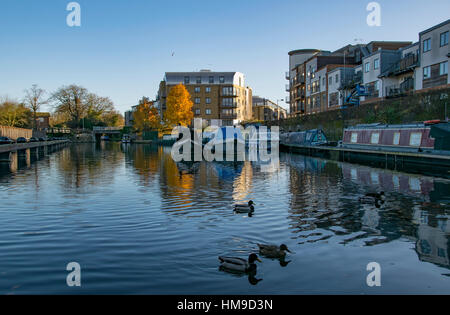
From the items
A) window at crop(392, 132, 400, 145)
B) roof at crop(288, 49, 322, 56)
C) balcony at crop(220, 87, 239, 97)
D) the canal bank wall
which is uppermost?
roof at crop(288, 49, 322, 56)

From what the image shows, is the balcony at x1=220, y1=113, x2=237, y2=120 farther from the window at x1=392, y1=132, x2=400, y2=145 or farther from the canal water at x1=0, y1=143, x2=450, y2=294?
the canal water at x1=0, y1=143, x2=450, y2=294

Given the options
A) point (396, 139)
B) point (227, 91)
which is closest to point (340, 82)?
point (396, 139)

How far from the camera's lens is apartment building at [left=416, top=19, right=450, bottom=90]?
45.6m

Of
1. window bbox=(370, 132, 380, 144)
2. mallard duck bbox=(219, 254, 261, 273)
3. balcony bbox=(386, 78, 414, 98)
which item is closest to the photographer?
mallard duck bbox=(219, 254, 261, 273)

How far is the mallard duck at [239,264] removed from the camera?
977cm

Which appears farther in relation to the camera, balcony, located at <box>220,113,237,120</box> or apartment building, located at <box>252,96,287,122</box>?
apartment building, located at <box>252,96,287,122</box>

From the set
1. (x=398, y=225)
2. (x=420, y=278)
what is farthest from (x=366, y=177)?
(x=420, y=278)

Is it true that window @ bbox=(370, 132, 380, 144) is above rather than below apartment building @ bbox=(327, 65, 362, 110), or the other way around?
below

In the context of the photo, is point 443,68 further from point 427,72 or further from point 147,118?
point 147,118

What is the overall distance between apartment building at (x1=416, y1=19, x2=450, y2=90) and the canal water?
89.5 feet

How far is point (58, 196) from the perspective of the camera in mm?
21422

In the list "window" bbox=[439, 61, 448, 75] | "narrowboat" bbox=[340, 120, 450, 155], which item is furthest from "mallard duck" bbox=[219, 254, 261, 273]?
"window" bbox=[439, 61, 448, 75]

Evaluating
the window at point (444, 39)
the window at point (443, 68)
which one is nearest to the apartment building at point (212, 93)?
the window at point (443, 68)

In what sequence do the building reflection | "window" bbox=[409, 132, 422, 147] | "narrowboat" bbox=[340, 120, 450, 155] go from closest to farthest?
the building reflection
"narrowboat" bbox=[340, 120, 450, 155]
"window" bbox=[409, 132, 422, 147]
